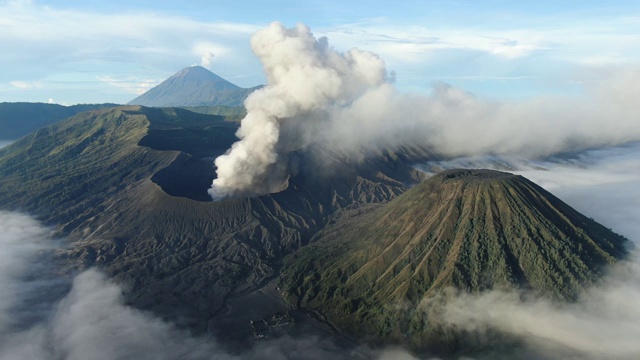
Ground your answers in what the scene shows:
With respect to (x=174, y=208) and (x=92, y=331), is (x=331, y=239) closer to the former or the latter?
(x=174, y=208)

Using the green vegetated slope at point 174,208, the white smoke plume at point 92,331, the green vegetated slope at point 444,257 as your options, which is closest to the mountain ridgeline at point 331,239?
the green vegetated slope at point 444,257

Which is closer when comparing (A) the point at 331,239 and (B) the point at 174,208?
(A) the point at 331,239

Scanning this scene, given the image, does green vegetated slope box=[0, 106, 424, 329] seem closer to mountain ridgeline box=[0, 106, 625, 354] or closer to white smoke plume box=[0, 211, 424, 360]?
mountain ridgeline box=[0, 106, 625, 354]

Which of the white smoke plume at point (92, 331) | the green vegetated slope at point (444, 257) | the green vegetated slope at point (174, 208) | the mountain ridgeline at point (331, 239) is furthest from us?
the green vegetated slope at point (174, 208)

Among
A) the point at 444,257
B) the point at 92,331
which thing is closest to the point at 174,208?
the point at 92,331

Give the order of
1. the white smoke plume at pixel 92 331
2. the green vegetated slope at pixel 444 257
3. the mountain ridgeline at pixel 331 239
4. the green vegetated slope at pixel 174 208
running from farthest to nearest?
the green vegetated slope at pixel 174 208, the mountain ridgeline at pixel 331 239, the green vegetated slope at pixel 444 257, the white smoke plume at pixel 92 331

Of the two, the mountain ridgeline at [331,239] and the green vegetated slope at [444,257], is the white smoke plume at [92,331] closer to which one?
the mountain ridgeline at [331,239]
